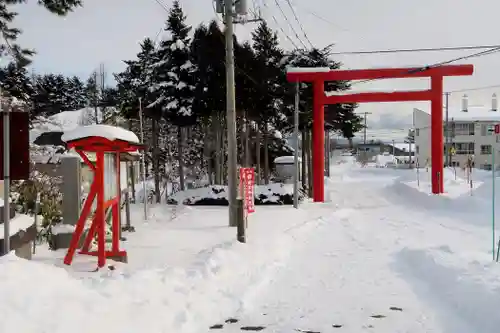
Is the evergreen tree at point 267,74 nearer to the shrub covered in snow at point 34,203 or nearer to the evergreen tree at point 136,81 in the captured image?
the evergreen tree at point 136,81

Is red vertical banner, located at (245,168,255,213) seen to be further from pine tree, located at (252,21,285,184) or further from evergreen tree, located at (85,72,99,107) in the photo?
evergreen tree, located at (85,72,99,107)

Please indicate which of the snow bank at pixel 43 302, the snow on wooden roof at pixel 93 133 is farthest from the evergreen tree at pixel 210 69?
Result: the snow bank at pixel 43 302

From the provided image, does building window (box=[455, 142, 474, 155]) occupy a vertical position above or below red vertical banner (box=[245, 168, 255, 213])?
above

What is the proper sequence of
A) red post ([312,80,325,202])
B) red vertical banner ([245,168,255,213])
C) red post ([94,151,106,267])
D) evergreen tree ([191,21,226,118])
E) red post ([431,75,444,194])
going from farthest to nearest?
evergreen tree ([191,21,226,118]) < red post ([312,80,325,202]) < red post ([431,75,444,194]) < red vertical banner ([245,168,255,213]) < red post ([94,151,106,267])

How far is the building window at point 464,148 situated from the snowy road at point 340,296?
52728 millimetres

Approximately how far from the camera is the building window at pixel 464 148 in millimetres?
59375

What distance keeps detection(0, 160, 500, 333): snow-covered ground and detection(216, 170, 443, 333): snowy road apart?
15 mm

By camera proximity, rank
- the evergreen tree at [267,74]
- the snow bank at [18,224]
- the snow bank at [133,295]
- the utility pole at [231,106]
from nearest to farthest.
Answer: the snow bank at [133,295] → the snow bank at [18,224] → the utility pole at [231,106] → the evergreen tree at [267,74]

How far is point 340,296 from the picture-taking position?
665 cm

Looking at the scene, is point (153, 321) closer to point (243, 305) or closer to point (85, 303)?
point (85, 303)

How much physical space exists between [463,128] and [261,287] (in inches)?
2280

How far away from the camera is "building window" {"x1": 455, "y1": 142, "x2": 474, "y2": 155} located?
195 ft

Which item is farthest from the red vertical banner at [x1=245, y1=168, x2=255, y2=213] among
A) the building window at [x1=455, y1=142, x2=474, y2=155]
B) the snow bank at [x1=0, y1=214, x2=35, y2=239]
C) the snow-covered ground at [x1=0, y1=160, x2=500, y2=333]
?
the building window at [x1=455, y1=142, x2=474, y2=155]

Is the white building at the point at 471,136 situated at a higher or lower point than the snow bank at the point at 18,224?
higher
